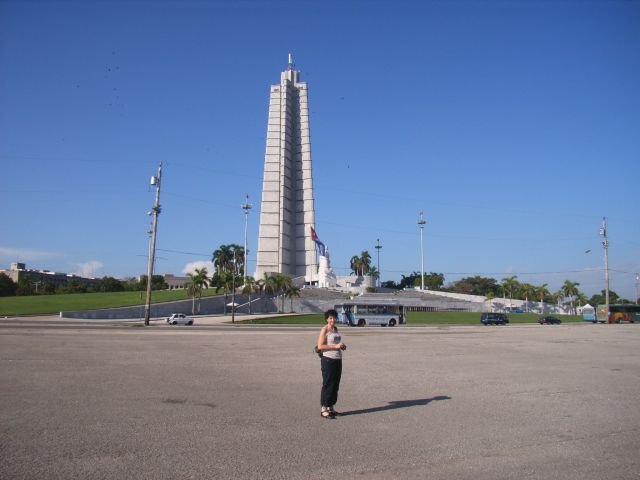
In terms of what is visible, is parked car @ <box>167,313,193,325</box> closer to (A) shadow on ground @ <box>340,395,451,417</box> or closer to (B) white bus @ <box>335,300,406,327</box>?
(B) white bus @ <box>335,300,406,327</box>

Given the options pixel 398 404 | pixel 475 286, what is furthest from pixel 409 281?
pixel 398 404

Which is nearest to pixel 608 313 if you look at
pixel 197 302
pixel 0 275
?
pixel 197 302

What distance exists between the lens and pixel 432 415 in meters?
7.39

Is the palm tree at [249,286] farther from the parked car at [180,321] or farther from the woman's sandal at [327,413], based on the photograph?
the woman's sandal at [327,413]

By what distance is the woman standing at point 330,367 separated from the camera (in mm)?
7156

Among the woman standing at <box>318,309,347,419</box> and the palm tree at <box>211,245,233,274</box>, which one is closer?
the woman standing at <box>318,309,347,419</box>

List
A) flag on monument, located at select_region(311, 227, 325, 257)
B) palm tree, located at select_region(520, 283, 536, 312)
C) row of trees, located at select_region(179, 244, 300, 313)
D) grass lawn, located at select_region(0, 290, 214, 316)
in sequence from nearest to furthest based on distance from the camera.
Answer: grass lawn, located at select_region(0, 290, 214, 316)
row of trees, located at select_region(179, 244, 300, 313)
palm tree, located at select_region(520, 283, 536, 312)
flag on monument, located at select_region(311, 227, 325, 257)

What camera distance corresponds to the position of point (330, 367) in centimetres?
737

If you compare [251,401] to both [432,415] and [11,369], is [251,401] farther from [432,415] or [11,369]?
[11,369]

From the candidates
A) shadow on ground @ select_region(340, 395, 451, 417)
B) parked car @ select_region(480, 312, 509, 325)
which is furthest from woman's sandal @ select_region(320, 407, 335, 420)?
parked car @ select_region(480, 312, 509, 325)

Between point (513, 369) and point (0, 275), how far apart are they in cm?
9946

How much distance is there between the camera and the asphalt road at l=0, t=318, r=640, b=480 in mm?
4977

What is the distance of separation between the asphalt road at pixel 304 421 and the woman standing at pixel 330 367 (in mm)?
228

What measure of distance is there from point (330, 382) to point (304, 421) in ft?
2.14
